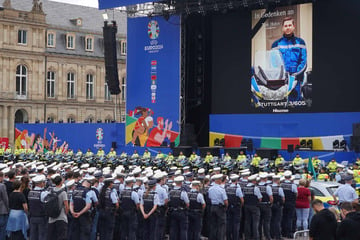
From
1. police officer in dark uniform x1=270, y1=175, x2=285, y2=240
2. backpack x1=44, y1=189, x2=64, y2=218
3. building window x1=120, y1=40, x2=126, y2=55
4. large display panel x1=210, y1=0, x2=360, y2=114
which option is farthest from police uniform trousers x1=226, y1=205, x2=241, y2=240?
building window x1=120, y1=40, x2=126, y2=55

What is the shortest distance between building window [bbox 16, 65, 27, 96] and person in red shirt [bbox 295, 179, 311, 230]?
47.1 meters

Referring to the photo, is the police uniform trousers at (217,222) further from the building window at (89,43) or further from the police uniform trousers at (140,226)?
the building window at (89,43)

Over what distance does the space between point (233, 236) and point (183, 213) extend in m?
1.90

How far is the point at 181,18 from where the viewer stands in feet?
120

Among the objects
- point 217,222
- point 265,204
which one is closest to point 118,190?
point 217,222

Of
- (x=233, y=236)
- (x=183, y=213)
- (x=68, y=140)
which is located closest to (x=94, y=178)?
(x=183, y=213)

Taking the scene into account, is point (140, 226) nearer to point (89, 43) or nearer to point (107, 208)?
point (107, 208)

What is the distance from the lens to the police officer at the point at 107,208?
46.9 ft

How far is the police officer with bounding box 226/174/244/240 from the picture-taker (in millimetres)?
15648

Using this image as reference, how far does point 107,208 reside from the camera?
1452cm

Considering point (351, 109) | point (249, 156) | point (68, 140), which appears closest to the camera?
point (351, 109)

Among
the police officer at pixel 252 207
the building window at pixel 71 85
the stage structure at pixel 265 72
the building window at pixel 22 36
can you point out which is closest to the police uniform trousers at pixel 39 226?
the police officer at pixel 252 207

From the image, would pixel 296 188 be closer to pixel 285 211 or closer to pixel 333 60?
pixel 285 211

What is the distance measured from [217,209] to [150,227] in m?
1.67
